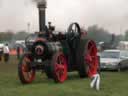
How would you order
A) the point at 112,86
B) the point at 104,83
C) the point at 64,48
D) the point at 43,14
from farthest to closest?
1. the point at 43,14
2. the point at 64,48
3. the point at 104,83
4. the point at 112,86

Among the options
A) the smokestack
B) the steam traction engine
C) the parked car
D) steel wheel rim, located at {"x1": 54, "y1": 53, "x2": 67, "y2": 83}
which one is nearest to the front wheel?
the steam traction engine

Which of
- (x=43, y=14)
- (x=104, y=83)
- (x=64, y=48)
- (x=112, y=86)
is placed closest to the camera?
(x=112, y=86)

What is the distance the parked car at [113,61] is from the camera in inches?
1116

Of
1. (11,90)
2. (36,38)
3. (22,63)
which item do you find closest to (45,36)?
(36,38)

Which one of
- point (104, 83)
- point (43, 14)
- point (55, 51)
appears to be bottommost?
point (104, 83)

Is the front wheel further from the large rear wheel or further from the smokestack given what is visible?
the smokestack

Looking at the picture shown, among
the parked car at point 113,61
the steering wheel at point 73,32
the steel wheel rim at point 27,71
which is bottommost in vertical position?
the parked car at point 113,61

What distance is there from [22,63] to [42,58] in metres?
0.83

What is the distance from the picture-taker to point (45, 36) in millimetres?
18094

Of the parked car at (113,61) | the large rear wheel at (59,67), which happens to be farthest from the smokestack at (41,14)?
the parked car at (113,61)

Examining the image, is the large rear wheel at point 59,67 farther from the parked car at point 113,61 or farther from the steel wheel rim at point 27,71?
the parked car at point 113,61

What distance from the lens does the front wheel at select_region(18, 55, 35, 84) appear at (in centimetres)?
1725

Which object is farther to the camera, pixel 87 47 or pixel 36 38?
pixel 87 47

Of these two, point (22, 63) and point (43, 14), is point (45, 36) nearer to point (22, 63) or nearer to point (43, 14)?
point (22, 63)
